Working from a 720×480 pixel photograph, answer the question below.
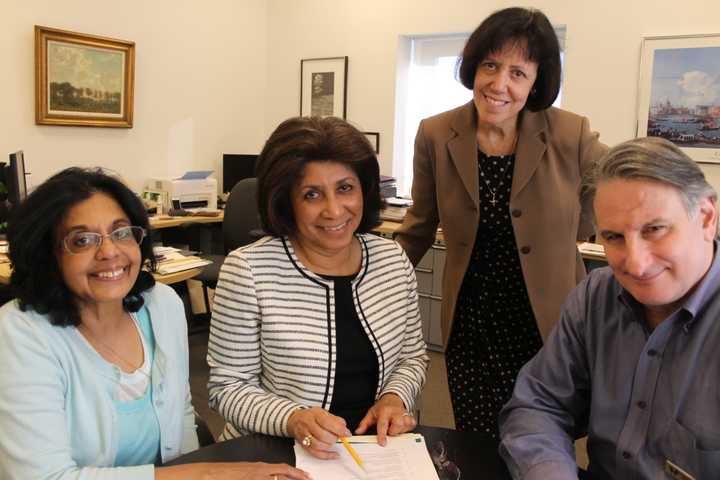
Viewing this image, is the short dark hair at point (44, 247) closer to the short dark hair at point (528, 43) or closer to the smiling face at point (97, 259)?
the smiling face at point (97, 259)

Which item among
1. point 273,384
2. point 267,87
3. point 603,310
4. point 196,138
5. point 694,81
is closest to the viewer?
point 603,310

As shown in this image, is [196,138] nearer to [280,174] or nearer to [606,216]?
[280,174]

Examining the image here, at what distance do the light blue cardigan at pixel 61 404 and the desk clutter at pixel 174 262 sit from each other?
1.60 meters

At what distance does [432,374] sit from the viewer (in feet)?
12.5

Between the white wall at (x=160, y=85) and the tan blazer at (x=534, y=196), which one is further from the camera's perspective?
the white wall at (x=160, y=85)

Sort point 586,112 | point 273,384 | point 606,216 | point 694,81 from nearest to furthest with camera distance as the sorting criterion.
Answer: point 606,216, point 273,384, point 694,81, point 586,112

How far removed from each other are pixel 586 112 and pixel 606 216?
3.26m

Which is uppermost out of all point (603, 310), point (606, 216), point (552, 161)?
point (552, 161)

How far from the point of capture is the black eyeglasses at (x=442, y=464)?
1.17 m

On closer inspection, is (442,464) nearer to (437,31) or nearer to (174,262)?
(174,262)

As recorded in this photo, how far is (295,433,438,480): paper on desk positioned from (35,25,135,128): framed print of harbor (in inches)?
144

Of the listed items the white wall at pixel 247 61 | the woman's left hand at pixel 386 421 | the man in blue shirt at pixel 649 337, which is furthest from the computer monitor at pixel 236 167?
the man in blue shirt at pixel 649 337

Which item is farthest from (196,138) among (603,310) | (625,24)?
(603,310)

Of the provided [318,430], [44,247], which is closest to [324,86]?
[44,247]
